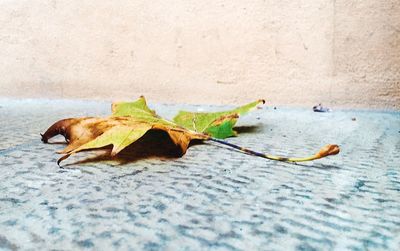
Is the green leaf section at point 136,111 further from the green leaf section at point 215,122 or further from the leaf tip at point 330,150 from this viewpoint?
the leaf tip at point 330,150

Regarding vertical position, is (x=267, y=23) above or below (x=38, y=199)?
above

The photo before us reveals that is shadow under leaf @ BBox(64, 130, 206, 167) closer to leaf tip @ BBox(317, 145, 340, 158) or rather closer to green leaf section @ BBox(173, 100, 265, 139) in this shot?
green leaf section @ BBox(173, 100, 265, 139)

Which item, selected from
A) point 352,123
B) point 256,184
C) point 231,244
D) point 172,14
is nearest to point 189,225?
point 231,244

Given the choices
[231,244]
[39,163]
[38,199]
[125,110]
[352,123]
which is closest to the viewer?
[231,244]

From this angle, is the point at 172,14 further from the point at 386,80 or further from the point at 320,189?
the point at 320,189

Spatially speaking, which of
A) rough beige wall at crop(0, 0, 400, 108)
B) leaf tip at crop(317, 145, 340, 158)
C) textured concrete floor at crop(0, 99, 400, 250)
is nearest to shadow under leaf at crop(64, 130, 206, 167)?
textured concrete floor at crop(0, 99, 400, 250)

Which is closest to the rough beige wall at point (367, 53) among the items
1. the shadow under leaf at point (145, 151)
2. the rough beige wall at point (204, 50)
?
the rough beige wall at point (204, 50)

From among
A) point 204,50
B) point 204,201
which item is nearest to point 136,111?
point 204,201
